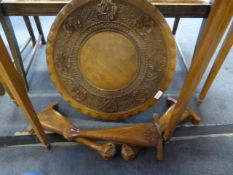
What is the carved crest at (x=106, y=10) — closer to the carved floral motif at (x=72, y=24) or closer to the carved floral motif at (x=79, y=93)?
the carved floral motif at (x=72, y=24)

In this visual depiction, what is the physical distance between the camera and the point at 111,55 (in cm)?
102

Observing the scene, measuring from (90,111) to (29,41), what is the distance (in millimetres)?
1011

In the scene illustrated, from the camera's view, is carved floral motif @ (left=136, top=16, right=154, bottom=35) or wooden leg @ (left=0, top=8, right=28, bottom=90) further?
wooden leg @ (left=0, top=8, right=28, bottom=90)

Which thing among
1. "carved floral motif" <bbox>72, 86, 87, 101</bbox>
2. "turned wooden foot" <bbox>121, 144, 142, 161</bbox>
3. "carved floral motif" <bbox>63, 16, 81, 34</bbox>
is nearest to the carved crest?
"carved floral motif" <bbox>63, 16, 81, 34</bbox>

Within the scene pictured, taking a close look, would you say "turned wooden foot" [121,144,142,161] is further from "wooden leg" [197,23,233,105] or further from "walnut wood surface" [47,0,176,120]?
"wooden leg" [197,23,233,105]

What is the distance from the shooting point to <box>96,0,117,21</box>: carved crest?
938mm

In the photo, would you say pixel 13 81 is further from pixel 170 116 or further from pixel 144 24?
pixel 170 116

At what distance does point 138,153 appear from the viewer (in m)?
1.14

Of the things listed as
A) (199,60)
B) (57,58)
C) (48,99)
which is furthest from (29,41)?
(199,60)

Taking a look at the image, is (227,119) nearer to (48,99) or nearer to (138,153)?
(138,153)

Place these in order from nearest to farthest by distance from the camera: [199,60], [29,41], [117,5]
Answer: [199,60] → [117,5] → [29,41]

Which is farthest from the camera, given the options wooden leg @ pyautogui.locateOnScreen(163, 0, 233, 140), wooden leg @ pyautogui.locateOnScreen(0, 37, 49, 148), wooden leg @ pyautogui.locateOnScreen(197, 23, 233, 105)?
wooden leg @ pyautogui.locateOnScreen(197, 23, 233, 105)

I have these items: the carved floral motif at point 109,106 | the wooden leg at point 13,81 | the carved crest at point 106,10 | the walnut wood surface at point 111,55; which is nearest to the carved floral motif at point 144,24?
the walnut wood surface at point 111,55

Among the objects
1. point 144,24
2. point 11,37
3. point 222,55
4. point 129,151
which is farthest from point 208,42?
point 11,37
